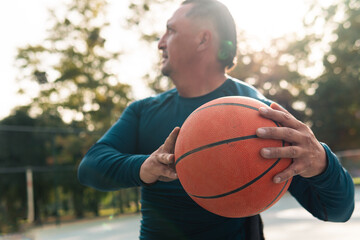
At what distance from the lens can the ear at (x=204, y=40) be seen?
234 cm

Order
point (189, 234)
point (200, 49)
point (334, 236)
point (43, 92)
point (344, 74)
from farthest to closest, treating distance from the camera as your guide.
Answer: point (344, 74), point (43, 92), point (334, 236), point (200, 49), point (189, 234)

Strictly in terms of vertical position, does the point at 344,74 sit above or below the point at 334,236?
above

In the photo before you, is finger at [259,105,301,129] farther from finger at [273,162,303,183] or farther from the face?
the face

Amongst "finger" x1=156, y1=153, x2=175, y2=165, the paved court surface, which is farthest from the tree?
"finger" x1=156, y1=153, x2=175, y2=165

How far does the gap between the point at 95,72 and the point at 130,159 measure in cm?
1755

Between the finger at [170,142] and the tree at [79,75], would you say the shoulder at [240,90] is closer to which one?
the finger at [170,142]

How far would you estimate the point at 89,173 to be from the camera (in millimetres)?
2164

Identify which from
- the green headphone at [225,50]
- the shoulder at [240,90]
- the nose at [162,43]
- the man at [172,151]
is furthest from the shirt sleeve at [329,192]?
the nose at [162,43]

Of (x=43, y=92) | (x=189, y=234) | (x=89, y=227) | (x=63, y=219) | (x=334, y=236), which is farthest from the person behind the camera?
(x=43, y=92)

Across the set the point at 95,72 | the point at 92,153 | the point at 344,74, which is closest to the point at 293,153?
the point at 92,153

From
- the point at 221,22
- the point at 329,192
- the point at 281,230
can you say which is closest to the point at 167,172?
the point at 329,192

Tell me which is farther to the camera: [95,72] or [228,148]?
[95,72]

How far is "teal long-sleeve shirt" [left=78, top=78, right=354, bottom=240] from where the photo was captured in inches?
74.9

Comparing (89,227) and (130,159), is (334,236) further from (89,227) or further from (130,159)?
(89,227)
